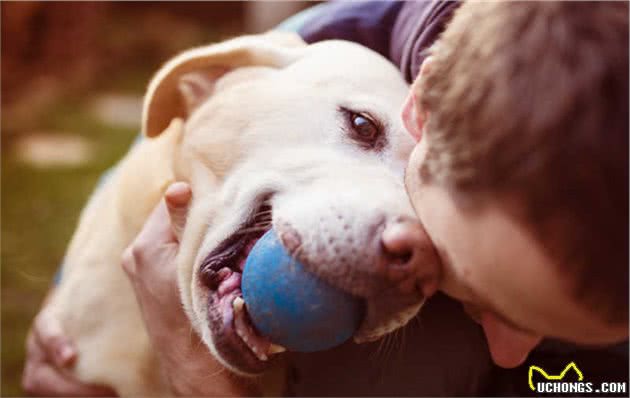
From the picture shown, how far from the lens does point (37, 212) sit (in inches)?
127

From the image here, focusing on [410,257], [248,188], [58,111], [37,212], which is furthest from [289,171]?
[58,111]

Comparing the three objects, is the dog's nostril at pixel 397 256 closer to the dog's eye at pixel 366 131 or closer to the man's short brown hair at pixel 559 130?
the man's short brown hair at pixel 559 130

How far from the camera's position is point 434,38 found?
1492mm

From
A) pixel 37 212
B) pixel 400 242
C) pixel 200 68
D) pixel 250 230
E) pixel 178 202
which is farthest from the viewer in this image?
pixel 37 212

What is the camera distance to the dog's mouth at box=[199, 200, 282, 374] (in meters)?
1.33

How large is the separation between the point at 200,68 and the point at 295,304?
0.60 meters

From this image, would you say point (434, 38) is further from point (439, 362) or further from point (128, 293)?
point (128, 293)

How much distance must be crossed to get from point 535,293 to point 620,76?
0.88 feet

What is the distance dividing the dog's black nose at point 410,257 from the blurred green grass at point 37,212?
1548 millimetres

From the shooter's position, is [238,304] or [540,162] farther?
[238,304]

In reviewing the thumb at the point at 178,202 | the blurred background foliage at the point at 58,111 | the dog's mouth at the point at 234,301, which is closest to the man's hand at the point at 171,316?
the thumb at the point at 178,202

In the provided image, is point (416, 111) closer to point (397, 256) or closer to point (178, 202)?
point (397, 256)

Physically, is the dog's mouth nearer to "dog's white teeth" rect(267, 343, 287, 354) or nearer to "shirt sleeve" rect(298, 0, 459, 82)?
"dog's white teeth" rect(267, 343, 287, 354)

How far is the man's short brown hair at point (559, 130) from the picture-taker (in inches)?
37.3
